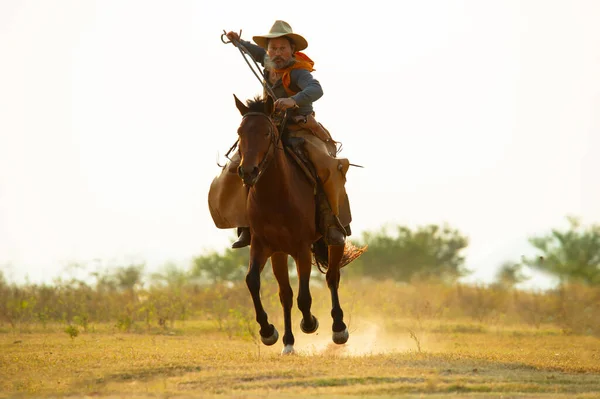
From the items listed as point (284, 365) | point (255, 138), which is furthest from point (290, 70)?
point (284, 365)

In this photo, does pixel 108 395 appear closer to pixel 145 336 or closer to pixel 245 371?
pixel 245 371

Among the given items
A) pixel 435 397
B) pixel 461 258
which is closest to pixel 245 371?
pixel 435 397

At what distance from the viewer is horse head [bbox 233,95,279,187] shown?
10.8 m

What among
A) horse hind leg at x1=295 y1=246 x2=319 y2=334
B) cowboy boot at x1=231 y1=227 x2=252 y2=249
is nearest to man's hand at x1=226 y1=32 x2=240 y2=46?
cowboy boot at x1=231 y1=227 x2=252 y2=249

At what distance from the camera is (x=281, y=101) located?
1160 cm

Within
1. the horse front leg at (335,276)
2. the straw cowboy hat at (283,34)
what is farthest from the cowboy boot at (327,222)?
the straw cowboy hat at (283,34)

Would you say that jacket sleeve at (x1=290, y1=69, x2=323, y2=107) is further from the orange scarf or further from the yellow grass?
the yellow grass

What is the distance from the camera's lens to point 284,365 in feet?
34.7

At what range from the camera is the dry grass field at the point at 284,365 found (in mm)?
9172

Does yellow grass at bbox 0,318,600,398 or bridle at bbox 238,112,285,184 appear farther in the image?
bridle at bbox 238,112,285,184

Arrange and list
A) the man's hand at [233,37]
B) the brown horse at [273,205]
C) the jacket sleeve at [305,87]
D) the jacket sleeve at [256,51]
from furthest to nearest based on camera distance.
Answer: the man's hand at [233,37] → the jacket sleeve at [256,51] → the jacket sleeve at [305,87] → the brown horse at [273,205]

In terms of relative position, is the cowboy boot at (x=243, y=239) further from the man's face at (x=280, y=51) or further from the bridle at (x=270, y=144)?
the man's face at (x=280, y=51)

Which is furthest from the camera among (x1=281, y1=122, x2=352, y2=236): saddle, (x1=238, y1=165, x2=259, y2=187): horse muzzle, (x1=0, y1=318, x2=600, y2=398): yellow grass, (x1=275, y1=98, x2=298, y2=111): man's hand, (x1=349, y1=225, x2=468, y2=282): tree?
(x1=349, y1=225, x2=468, y2=282): tree

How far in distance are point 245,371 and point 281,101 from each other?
122 inches
